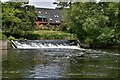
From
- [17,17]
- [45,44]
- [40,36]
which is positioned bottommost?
[40,36]

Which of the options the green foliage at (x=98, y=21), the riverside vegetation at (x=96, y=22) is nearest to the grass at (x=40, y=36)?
the riverside vegetation at (x=96, y=22)

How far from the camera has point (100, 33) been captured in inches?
424

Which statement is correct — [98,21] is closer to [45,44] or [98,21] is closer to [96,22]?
[96,22]

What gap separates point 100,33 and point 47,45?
78.8 inches

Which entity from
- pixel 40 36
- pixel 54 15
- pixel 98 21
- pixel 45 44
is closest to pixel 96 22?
pixel 98 21

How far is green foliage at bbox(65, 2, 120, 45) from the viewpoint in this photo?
10414mm

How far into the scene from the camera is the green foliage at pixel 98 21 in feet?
34.2

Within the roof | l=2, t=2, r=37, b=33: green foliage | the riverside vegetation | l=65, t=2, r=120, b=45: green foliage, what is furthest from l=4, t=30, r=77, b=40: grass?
the roof

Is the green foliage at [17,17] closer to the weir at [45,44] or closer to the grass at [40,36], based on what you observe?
the grass at [40,36]

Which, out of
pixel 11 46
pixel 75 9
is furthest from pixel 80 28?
pixel 11 46

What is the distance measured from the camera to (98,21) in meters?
10.5

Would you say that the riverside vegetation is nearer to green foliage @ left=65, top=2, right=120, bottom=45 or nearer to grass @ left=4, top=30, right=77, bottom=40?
green foliage @ left=65, top=2, right=120, bottom=45

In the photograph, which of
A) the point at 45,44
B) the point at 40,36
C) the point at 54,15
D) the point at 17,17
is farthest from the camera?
the point at 54,15

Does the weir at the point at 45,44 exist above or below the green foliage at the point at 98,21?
below
